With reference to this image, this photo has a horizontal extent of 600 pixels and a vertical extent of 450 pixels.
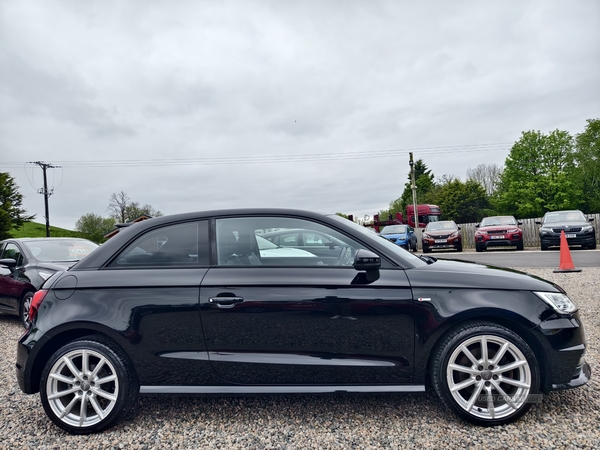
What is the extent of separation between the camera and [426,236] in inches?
749

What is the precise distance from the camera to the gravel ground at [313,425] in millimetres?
2469

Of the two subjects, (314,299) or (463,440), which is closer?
(463,440)

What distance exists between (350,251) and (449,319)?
2.55ft

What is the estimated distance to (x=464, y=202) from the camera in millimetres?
55125

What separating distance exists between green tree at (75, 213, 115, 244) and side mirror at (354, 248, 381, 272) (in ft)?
185

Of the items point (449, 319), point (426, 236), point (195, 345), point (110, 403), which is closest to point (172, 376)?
point (195, 345)

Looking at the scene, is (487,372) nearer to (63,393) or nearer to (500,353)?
(500,353)

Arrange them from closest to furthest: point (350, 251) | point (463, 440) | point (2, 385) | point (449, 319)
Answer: point (463, 440) < point (449, 319) < point (350, 251) < point (2, 385)

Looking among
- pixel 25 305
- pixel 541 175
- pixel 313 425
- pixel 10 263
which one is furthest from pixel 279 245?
pixel 541 175

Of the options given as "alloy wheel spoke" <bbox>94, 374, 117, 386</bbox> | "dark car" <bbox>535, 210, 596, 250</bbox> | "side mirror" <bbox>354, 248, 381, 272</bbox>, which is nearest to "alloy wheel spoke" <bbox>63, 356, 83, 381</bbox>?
"alloy wheel spoke" <bbox>94, 374, 117, 386</bbox>

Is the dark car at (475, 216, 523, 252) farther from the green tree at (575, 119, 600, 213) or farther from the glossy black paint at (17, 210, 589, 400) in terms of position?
the green tree at (575, 119, 600, 213)

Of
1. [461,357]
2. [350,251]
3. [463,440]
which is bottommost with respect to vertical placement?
[463,440]

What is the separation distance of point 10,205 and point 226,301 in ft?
183

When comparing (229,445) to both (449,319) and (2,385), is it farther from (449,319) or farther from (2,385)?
(2,385)
